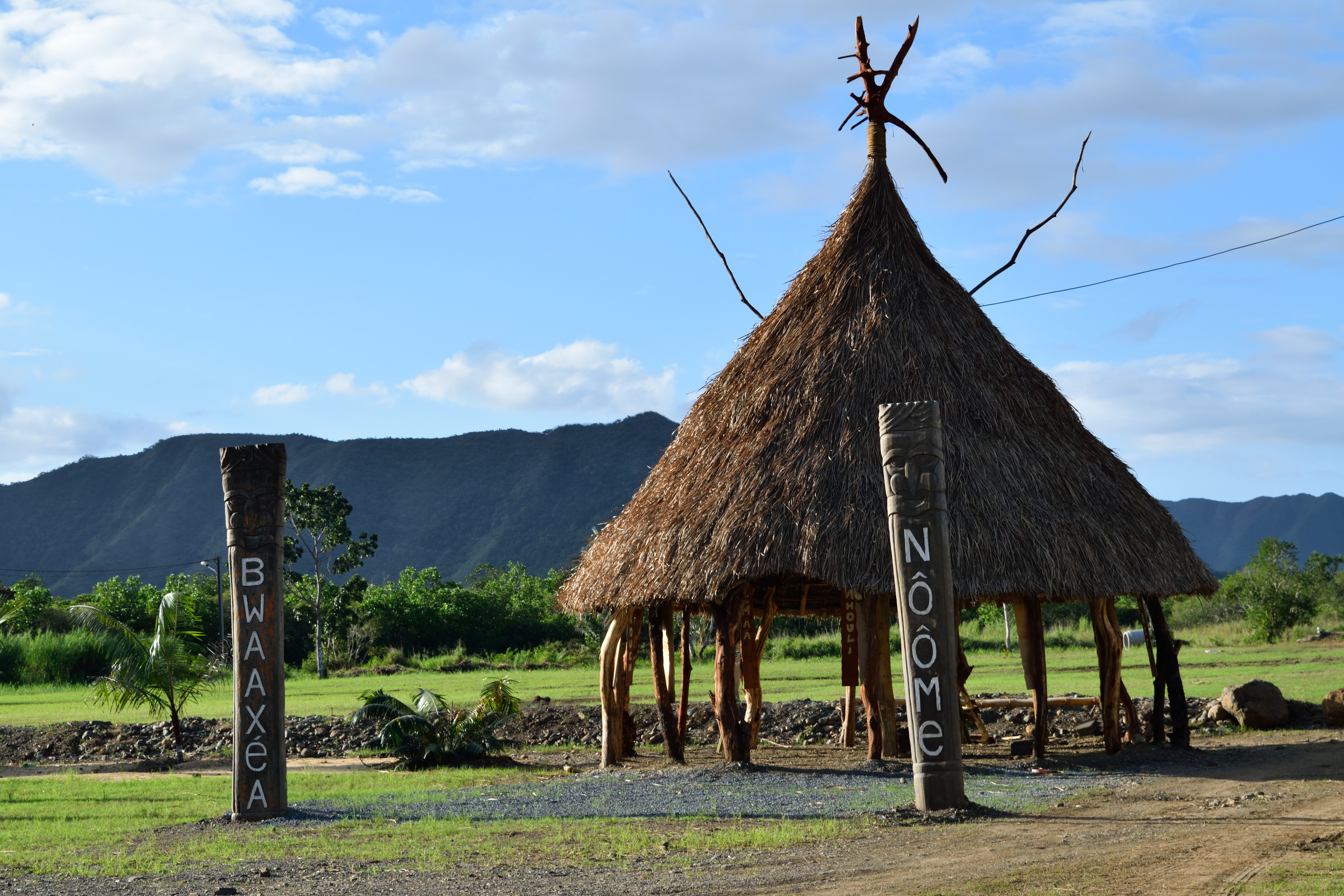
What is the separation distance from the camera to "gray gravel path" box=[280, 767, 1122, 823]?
10211mm

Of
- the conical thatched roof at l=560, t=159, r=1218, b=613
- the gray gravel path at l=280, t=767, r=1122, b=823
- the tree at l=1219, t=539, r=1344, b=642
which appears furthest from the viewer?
the tree at l=1219, t=539, r=1344, b=642

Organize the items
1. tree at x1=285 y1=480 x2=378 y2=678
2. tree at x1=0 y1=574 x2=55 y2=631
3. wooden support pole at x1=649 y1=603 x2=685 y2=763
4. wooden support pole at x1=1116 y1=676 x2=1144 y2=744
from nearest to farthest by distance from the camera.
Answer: wooden support pole at x1=649 y1=603 x2=685 y2=763
wooden support pole at x1=1116 y1=676 x2=1144 y2=744
tree at x1=0 y1=574 x2=55 y2=631
tree at x1=285 y1=480 x2=378 y2=678

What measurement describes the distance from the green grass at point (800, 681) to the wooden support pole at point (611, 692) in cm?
809

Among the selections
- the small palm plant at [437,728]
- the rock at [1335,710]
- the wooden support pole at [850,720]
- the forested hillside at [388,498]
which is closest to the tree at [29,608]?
the small palm plant at [437,728]

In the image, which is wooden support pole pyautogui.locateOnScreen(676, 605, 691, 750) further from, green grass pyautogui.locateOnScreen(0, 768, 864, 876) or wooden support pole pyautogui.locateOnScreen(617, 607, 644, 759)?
green grass pyautogui.locateOnScreen(0, 768, 864, 876)

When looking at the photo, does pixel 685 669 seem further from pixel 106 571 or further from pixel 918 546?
pixel 106 571

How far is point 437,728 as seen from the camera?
1554cm

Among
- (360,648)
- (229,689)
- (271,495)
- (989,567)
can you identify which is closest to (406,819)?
(271,495)

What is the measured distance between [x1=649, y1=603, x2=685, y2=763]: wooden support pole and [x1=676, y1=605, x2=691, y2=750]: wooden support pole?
0.42 feet

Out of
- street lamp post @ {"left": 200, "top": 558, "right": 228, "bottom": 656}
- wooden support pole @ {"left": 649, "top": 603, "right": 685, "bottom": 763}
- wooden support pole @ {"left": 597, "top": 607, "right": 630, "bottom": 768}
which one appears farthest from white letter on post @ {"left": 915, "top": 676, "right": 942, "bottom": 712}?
street lamp post @ {"left": 200, "top": 558, "right": 228, "bottom": 656}

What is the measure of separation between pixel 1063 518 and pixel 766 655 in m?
25.7

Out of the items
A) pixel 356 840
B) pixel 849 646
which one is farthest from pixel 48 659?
pixel 356 840

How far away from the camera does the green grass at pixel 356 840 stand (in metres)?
8.28

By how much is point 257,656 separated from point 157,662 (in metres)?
7.34
